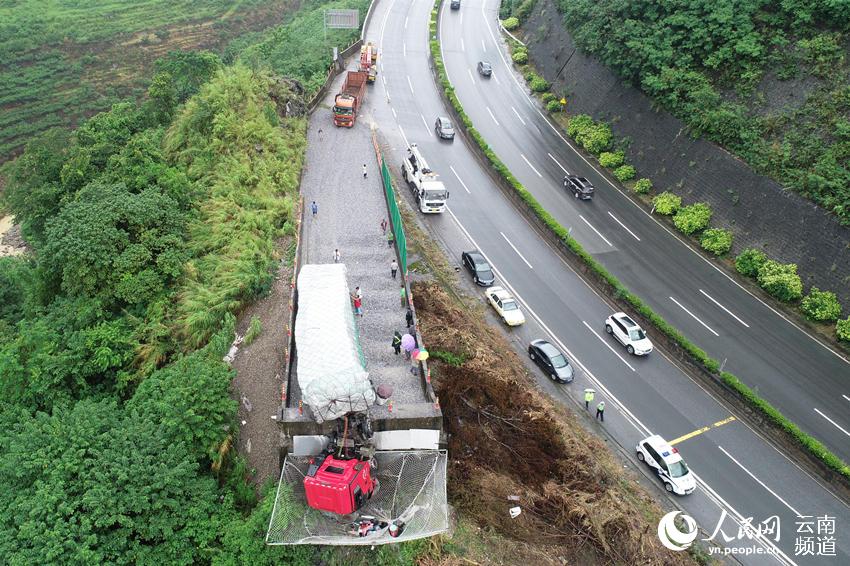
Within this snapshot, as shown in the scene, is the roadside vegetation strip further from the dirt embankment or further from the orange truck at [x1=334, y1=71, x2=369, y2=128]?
the orange truck at [x1=334, y1=71, x2=369, y2=128]

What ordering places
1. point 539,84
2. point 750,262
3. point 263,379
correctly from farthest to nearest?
1. point 539,84
2. point 750,262
3. point 263,379

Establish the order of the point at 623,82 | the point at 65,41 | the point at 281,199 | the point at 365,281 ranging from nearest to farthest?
the point at 365,281, the point at 281,199, the point at 623,82, the point at 65,41

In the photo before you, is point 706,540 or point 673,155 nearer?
point 706,540

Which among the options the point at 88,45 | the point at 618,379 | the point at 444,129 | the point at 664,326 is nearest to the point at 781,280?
the point at 664,326

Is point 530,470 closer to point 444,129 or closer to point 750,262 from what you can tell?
point 750,262

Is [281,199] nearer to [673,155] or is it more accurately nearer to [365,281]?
[365,281]

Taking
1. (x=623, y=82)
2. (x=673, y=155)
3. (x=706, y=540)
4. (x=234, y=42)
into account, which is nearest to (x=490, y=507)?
(x=706, y=540)

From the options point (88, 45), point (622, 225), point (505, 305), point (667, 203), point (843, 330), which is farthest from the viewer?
point (88, 45)
